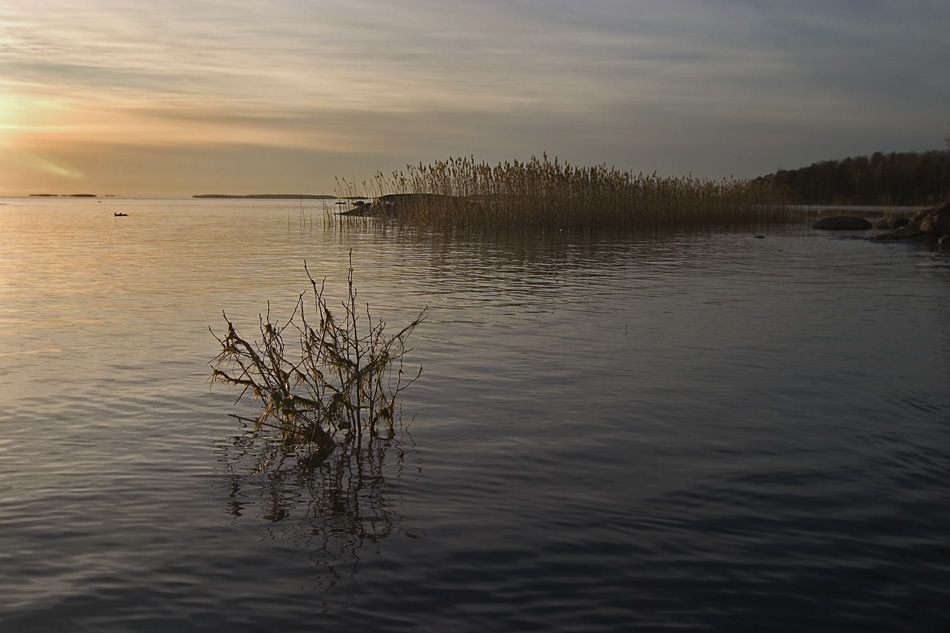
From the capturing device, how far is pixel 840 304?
14344 millimetres

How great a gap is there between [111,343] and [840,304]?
11.6 metres

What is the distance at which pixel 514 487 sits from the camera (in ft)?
17.8

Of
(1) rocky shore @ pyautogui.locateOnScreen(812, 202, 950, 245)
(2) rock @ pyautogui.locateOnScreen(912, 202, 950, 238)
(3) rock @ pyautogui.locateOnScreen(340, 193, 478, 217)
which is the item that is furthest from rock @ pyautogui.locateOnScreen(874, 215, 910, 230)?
(3) rock @ pyautogui.locateOnScreen(340, 193, 478, 217)

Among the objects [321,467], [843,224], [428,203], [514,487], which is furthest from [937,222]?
[321,467]

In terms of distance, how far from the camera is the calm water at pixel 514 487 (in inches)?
154

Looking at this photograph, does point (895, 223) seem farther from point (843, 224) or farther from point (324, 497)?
point (324, 497)

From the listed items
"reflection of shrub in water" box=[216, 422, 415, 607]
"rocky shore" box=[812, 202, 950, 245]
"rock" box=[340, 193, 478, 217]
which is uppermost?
"rock" box=[340, 193, 478, 217]

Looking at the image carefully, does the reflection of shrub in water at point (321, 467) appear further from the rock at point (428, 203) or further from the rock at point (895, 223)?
the rock at point (895, 223)

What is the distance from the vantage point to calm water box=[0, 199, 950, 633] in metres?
3.92

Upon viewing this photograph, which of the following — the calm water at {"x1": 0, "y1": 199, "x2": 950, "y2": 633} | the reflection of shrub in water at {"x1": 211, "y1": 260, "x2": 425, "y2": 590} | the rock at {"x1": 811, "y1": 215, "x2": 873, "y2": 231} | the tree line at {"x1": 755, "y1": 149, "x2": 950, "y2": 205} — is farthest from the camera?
the tree line at {"x1": 755, "y1": 149, "x2": 950, "y2": 205}

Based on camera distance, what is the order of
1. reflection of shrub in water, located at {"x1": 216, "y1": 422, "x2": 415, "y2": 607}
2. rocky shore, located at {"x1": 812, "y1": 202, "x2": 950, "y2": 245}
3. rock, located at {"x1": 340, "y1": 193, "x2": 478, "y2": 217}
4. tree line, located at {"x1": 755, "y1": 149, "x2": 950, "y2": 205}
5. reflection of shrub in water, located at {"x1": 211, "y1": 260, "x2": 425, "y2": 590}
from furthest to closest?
1. tree line, located at {"x1": 755, "y1": 149, "x2": 950, "y2": 205}
2. rock, located at {"x1": 340, "y1": 193, "x2": 478, "y2": 217}
3. rocky shore, located at {"x1": 812, "y1": 202, "x2": 950, "y2": 245}
4. reflection of shrub in water, located at {"x1": 211, "y1": 260, "x2": 425, "y2": 590}
5. reflection of shrub in water, located at {"x1": 216, "y1": 422, "x2": 415, "y2": 607}

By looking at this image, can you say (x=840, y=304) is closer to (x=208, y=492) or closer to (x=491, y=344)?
(x=491, y=344)

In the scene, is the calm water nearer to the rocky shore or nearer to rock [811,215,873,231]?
the rocky shore

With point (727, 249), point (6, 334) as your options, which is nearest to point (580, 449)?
point (6, 334)
